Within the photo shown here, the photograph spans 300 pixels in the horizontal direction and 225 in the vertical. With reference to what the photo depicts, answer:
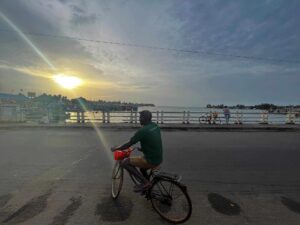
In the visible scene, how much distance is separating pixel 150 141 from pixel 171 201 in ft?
3.45

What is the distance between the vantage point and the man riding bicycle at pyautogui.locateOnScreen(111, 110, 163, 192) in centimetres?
451

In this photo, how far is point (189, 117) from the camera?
80.1 ft

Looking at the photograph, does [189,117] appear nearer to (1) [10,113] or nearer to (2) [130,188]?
(1) [10,113]

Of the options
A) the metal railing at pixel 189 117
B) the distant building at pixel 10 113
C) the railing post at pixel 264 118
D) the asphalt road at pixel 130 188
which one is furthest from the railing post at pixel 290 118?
the distant building at pixel 10 113

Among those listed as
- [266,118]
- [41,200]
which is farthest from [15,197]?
[266,118]

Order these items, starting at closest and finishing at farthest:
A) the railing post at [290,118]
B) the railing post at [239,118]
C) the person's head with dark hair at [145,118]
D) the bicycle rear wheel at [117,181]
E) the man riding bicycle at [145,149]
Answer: the man riding bicycle at [145,149] → the person's head with dark hair at [145,118] → the bicycle rear wheel at [117,181] → the railing post at [239,118] → the railing post at [290,118]

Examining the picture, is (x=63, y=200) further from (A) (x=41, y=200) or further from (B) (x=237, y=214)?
(B) (x=237, y=214)

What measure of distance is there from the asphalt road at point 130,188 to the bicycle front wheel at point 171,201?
160 millimetres

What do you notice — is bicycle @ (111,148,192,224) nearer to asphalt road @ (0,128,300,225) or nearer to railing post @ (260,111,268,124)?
asphalt road @ (0,128,300,225)

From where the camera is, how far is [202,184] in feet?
20.3

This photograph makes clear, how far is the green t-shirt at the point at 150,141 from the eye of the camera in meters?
4.50

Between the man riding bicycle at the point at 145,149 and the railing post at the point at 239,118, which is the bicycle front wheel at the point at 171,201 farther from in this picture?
the railing post at the point at 239,118

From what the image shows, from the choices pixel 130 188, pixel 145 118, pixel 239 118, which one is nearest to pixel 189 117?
pixel 239 118

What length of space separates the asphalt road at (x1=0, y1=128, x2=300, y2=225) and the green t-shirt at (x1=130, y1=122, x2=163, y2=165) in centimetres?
94
